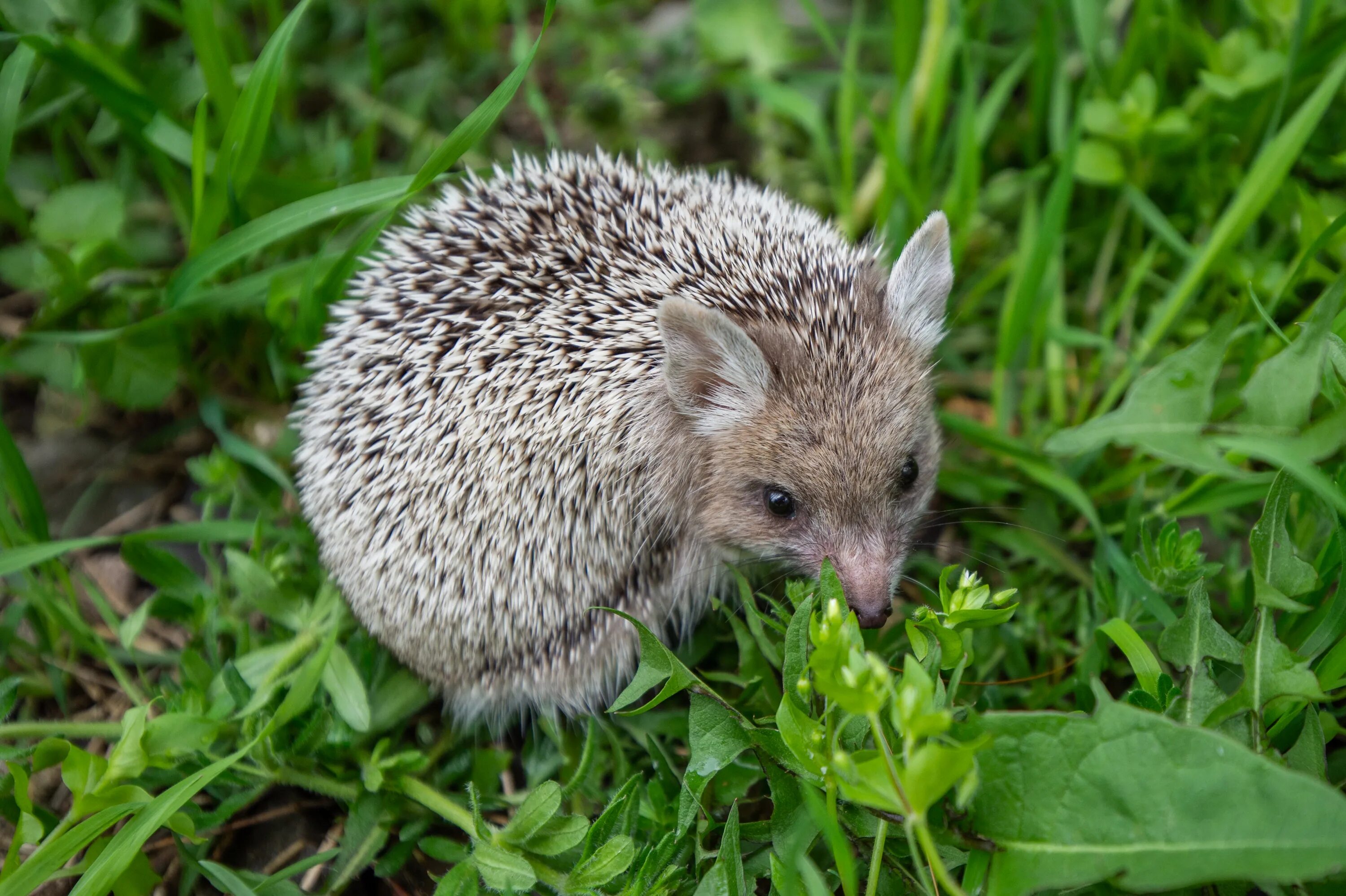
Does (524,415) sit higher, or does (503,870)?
(524,415)

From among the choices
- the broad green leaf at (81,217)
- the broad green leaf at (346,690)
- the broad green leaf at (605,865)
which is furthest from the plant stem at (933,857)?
the broad green leaf at (81,217)

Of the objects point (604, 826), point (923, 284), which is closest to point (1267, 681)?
point (923, 284)

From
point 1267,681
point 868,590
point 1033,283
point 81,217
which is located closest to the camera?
point 1267,681

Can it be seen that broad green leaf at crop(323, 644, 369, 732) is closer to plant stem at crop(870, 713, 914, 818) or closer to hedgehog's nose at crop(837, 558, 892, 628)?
hedgehog's nose at crop(837, 558, 892, 628)

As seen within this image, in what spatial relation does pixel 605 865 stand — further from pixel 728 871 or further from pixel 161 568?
pixel 161 568

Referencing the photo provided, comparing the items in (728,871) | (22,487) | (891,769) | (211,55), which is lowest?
(728,871)

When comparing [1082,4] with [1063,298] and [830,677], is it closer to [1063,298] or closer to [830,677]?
[1063,298]

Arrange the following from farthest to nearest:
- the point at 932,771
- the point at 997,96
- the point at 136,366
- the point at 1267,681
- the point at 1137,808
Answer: the point at 997,96 < the point at 136,366 < the point at 1267,681 < the point at 1137,808 < the point at 932,771

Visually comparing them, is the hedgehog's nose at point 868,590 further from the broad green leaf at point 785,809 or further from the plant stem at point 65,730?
the plant stem at point 65,730
